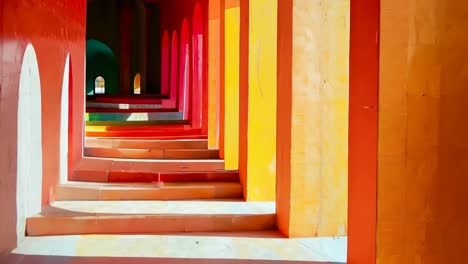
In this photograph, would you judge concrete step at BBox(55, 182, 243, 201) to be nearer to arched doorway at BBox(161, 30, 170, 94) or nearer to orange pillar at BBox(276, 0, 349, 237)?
orange pillar at BBox(276, 0, 349, 237)

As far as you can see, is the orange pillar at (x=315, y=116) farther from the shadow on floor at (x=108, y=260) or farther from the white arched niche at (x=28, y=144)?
the white arched niche at (x=28, y=144)

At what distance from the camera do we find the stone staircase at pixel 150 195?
14.2ft

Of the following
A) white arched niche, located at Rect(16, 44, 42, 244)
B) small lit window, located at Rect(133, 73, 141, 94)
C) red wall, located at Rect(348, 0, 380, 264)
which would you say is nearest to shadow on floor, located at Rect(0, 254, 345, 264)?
white arched niche, located at Rect(16, 44, 42, 244)

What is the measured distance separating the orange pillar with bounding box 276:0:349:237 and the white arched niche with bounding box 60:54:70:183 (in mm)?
2396

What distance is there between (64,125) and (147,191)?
3.80 feet

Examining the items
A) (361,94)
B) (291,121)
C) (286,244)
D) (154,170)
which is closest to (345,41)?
(291,121)

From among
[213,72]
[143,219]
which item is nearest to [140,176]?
[143,219]

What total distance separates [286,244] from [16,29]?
98.8 inches

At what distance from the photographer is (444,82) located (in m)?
3.06

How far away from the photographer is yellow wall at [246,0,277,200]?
518 cm

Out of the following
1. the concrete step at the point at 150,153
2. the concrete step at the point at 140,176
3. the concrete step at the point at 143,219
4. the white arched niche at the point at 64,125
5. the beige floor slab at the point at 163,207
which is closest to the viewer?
the concrete step at the point at 143,219

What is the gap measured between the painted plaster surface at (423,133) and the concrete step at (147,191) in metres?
2.56

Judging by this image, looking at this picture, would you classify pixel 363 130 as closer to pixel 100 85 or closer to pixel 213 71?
pixel 213 71

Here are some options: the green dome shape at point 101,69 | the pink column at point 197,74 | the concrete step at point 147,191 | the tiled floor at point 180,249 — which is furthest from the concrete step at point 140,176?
the green dome shape at point 101,69
